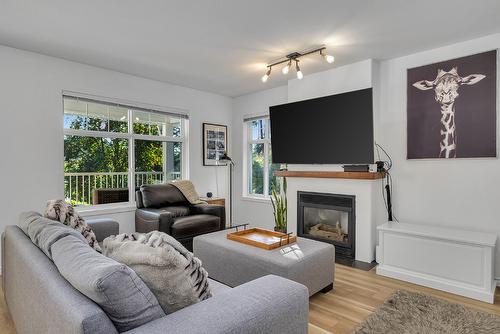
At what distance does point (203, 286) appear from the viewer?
1.23m

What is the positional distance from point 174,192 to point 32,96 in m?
1.96

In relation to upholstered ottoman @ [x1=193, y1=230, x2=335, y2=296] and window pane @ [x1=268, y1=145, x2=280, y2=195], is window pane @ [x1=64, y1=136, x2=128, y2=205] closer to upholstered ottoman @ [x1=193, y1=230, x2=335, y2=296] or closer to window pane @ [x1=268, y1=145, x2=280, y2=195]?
upholstered ottoman @ [x1=193, y1=230, x2=335, y2=296]

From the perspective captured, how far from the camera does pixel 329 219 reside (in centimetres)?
379

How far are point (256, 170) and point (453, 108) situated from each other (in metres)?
3.00

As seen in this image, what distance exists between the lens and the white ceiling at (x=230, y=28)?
2.29 metres

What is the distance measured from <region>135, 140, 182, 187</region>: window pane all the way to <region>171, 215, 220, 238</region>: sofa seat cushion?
3.52 feet

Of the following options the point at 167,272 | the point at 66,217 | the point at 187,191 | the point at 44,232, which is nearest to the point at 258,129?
the point at 187,191

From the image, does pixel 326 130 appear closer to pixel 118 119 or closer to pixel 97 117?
pixel 118 119

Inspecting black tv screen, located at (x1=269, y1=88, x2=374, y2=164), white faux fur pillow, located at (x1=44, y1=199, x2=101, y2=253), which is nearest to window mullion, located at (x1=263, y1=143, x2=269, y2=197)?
black tv screen, located at (x1=269, y1=88, x2=374, y2=164)

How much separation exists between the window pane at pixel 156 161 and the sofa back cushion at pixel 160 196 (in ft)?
1.32

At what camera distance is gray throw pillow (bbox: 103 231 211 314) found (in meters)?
1.11

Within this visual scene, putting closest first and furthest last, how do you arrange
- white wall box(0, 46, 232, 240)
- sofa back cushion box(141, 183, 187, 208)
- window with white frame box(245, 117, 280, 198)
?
white wall box(0, 46, 232, 240) < sofa back cushion box(141, 183, 187, 208) < window with white frame box(245, 117, 280, 198)

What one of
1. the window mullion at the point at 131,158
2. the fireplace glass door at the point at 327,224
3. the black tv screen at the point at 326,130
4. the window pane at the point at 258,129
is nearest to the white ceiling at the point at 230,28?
the black tv screen at the point at 326,130

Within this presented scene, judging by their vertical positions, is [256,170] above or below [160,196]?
above
